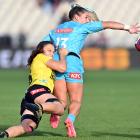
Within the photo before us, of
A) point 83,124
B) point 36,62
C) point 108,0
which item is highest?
point 108,0

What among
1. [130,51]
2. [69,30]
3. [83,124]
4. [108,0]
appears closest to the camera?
[69,30]

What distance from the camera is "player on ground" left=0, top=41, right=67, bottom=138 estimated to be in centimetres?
852

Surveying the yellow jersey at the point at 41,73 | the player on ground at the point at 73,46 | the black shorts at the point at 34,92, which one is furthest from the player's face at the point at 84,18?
the black shorts at the point at 34,92

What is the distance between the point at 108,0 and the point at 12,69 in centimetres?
834

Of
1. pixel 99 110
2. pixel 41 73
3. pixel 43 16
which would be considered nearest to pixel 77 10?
pixel 41 73

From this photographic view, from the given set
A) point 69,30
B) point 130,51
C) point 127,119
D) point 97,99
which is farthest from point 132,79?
point 69,30

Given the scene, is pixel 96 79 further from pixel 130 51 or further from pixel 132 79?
pixel 130 51

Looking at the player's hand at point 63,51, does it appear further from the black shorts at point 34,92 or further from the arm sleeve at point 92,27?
the black shorts at point 34,92

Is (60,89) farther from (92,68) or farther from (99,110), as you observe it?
(92,68)

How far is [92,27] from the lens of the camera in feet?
29.2

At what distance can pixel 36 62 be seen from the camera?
885 cm

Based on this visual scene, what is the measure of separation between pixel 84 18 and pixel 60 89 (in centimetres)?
97

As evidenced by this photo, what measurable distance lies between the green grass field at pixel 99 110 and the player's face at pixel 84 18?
59.0 inches

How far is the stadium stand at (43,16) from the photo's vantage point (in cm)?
3506
